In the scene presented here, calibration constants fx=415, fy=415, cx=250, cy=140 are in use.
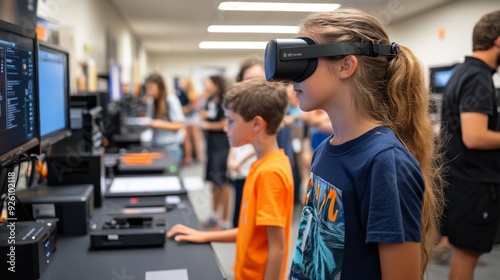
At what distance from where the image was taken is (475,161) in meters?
1.59

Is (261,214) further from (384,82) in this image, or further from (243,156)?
(243,156)

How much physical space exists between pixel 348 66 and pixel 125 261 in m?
0.69

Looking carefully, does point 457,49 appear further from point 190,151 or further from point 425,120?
point 190,151

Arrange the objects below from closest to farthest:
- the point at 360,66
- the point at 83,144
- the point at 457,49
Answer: the point at 360,66
the point at 457,49
the point at 83,144

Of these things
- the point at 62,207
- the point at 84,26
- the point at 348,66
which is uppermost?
the point at 84,26

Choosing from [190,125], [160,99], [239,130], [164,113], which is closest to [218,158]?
[164,113]

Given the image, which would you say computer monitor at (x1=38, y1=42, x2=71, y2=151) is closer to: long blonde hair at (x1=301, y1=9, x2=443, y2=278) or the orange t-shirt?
the orange t-shirt

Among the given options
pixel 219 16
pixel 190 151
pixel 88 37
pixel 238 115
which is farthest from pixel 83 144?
pixel 190 151

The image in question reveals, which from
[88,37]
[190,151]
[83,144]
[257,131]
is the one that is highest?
[88,37]

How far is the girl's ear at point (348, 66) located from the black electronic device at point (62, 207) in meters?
0.83

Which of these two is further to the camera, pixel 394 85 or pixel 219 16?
pixel 219 16

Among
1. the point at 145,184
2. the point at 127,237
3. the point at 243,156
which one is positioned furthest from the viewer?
the point at 243,156

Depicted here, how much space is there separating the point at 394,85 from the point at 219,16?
55 centimetres

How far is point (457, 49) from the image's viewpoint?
4.95 feet
